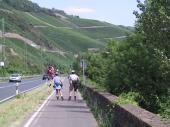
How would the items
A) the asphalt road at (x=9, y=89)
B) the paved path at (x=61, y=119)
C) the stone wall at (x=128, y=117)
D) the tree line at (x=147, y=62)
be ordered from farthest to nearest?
1. the asphalt road at (x=9, y=89)
2. the paved path at (x=61, y=119)
3. the tree line at (x=147, y=62)
4. the stone wall at (x=128, y=117)

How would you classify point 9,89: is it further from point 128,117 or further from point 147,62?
point 128,117

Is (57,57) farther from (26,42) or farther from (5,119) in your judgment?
(5,119)

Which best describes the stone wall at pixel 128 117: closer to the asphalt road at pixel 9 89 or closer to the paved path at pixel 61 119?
the paved path at pixel 61 119

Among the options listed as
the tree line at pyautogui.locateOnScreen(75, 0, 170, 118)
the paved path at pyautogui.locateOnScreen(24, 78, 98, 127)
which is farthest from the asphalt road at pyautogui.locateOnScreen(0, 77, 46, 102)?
the tree line at pyautogui.locateOnScreen(75, 0, 170, 118)

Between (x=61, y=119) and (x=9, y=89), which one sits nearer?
(x=61, y=119)

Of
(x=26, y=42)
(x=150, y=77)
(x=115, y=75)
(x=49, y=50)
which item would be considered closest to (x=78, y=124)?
(x=150, y=77)

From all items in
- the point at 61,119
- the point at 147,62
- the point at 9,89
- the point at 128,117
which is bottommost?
the point at 61,119

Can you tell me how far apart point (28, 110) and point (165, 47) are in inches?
408

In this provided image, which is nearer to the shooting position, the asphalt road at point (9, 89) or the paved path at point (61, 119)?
the paved path at point (61, 119)

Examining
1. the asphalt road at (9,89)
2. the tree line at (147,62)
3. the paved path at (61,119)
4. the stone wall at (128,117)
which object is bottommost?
the paved path at (61,119)

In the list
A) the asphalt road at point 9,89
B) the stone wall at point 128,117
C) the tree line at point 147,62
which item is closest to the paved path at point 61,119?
the stone wall at point 128,117

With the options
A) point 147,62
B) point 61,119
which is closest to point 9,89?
point 61,119

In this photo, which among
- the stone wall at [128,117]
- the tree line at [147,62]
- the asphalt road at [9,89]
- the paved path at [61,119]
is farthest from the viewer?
the asphalt road at [9,89]

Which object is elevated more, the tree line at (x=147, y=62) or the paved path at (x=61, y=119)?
the tree line at (x=147, y=62)
